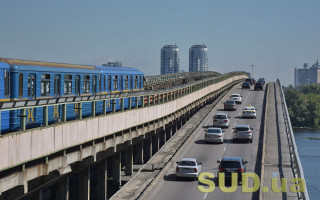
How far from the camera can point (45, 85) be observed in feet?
93.6

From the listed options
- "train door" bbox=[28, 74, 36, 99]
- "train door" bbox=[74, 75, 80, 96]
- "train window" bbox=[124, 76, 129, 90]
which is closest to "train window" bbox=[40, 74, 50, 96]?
"train door" bbox=[28, 74, 36, 99]

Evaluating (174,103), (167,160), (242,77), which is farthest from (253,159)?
(242,77)

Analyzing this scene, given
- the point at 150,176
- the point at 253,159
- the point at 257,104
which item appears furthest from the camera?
the point at 257,104

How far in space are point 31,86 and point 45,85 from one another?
1.96m

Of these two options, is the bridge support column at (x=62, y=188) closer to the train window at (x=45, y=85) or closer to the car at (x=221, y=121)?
the train window at (x=45, y=85)

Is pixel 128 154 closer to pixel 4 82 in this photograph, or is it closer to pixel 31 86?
pixel 31 86

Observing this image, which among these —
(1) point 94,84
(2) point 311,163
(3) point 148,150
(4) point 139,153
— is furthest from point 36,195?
(2) point 311,163

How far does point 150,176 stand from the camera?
121 feet

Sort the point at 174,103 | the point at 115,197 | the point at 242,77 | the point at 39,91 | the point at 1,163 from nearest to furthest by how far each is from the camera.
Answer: the point at 1,163 → the point at 39,91 → the point at 115,197 → the point at 174,103 → the point at 242,77

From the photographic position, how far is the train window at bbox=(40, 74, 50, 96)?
Result: 28.0 meters

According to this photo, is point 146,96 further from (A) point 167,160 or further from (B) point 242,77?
(B) point 242,77

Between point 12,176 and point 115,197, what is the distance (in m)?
12.7

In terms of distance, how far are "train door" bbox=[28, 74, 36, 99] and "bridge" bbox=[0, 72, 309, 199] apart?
5.15 feet

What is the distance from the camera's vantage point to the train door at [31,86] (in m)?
26.2
